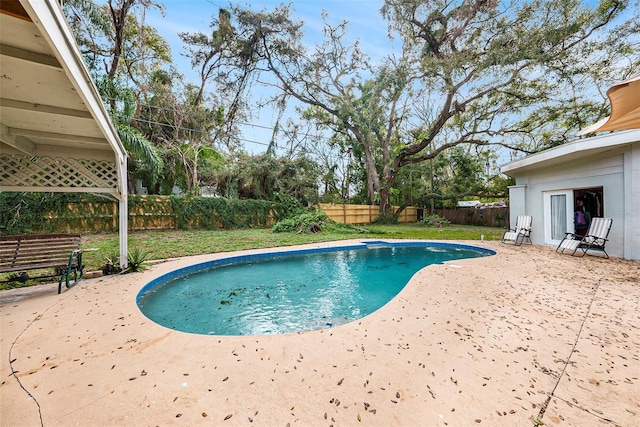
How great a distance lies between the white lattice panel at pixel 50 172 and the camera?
452cm

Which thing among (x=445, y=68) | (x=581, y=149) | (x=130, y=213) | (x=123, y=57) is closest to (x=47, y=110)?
(x=130, y=213)

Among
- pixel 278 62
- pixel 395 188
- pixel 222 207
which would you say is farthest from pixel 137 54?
pixel 395 188

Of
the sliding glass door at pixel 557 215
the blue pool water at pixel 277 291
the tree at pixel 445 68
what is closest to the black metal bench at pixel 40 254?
the blue pool water at pixel 277 291

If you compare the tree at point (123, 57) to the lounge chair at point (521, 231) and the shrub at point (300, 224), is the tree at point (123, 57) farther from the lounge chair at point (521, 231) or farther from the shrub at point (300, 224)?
the lounge chair at point (521, 231)

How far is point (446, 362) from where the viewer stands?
2299mm

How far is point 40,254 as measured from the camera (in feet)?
14.2

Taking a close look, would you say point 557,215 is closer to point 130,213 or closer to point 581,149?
point 581,149

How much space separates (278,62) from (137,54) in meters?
7.66

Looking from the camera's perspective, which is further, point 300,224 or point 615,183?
point 300,224

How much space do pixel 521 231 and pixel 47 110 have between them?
39.8ft

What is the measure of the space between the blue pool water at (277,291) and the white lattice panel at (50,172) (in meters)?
2.25

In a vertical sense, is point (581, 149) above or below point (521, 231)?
above

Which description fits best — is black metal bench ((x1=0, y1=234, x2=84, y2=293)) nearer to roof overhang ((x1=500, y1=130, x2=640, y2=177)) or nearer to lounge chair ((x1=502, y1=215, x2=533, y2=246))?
roof overhang ((x1=500, y1=130, x2=640, y2=177))

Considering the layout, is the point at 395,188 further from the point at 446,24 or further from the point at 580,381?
the point at 580,381
